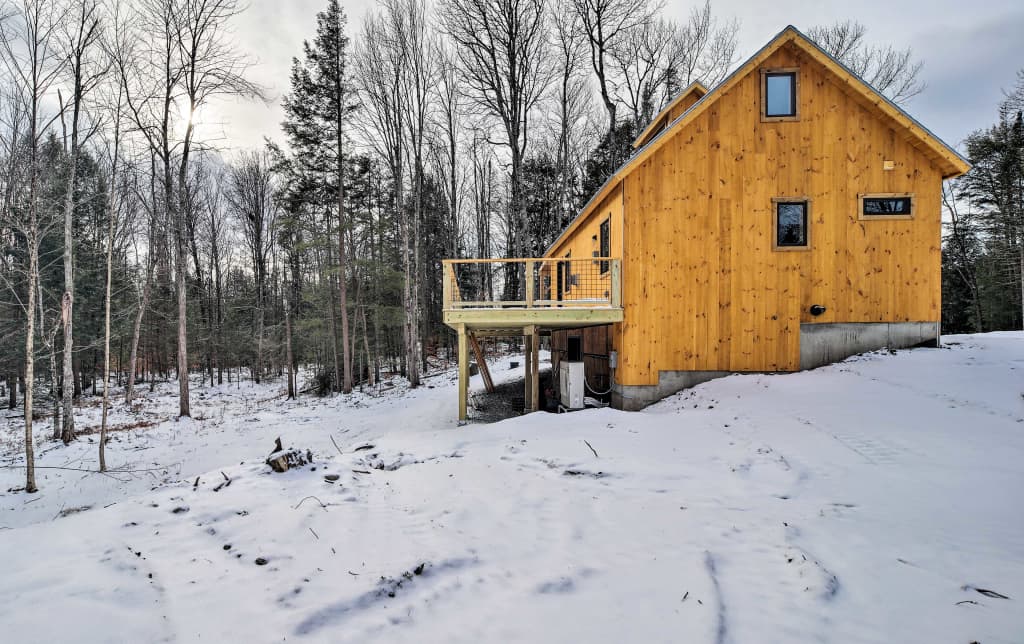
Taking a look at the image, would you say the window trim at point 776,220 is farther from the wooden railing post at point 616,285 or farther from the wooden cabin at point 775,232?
the wooden railing post at point 616,285

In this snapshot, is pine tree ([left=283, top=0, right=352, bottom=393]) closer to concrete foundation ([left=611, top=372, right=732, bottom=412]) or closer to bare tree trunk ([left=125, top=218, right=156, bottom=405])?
bare tree trunk ([left=125, top=218, right=156, bottom=405])

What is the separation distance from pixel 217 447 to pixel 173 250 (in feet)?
28.6

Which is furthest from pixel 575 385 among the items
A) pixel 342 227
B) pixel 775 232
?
pixel 342 227

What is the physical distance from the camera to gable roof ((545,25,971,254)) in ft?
25.5

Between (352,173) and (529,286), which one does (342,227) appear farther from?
(529,286)

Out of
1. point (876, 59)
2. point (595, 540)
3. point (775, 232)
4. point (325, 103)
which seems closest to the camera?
point (595, 540)

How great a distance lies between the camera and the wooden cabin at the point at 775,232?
320 inches

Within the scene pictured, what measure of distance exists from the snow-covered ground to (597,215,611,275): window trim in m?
4.79

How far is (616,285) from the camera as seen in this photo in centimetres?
837

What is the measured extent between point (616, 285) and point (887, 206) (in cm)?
563

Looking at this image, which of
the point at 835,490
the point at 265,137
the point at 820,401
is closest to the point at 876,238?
the point at 820,401

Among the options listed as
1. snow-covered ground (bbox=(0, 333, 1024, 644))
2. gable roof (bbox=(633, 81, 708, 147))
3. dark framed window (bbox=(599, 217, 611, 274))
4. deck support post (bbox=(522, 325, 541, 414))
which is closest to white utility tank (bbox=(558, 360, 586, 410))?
deck support post (bbox=(522, 325, 541, 414))

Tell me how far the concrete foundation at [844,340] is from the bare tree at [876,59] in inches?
627

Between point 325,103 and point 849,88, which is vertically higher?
point 325,103
